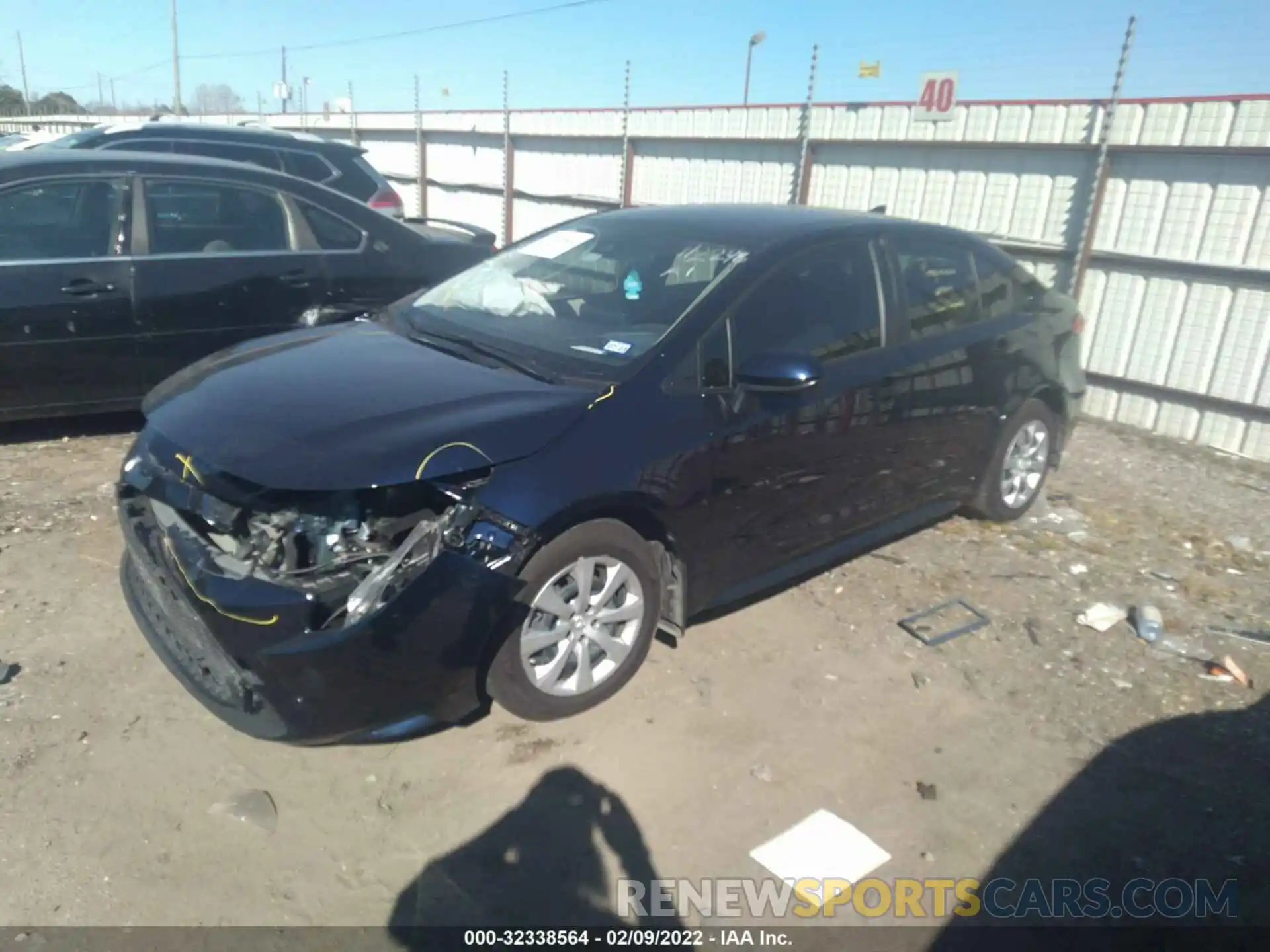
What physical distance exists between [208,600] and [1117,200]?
7127 millimetres

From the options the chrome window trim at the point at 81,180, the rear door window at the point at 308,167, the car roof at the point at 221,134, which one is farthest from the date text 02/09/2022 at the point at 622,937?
the car roof at the point at 221,134

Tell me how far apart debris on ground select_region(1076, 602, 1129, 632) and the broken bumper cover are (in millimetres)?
2847

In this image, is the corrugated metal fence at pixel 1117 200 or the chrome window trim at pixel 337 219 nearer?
the chrome window trim at pixel 337 219

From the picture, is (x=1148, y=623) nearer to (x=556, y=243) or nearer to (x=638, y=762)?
(x=638, y=762)

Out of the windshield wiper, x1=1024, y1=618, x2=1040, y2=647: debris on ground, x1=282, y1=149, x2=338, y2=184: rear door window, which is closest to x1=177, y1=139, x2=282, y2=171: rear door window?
x1=282, y1=149, x2=338, y2=184: rear door window

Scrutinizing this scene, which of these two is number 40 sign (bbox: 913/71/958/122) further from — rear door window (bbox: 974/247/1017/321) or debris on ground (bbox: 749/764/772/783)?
debris on ground (bbox: 749/764/772/783)

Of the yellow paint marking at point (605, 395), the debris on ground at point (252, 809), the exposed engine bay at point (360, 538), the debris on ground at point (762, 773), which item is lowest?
the debris on ground at point (252, 809)

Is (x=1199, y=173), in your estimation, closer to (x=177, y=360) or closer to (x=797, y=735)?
(x=797, y=735)

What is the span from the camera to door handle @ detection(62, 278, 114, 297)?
4.89 metres

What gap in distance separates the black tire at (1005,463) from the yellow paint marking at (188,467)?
12.2 ft

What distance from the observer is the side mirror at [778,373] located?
3.20m

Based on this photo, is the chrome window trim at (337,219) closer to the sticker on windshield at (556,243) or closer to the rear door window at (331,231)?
the rear door window at (331,231)

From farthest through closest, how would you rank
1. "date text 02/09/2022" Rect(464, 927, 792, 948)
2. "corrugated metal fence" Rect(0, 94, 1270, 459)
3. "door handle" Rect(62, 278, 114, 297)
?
"corrugated metal fence" Rect(0, 94, 1270, 459)
"door handle" Rect(62, 278, 114, 297)
"date text 02/09/2022" Rect(464, 927, 792, 948)

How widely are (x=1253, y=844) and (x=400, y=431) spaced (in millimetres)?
2936
